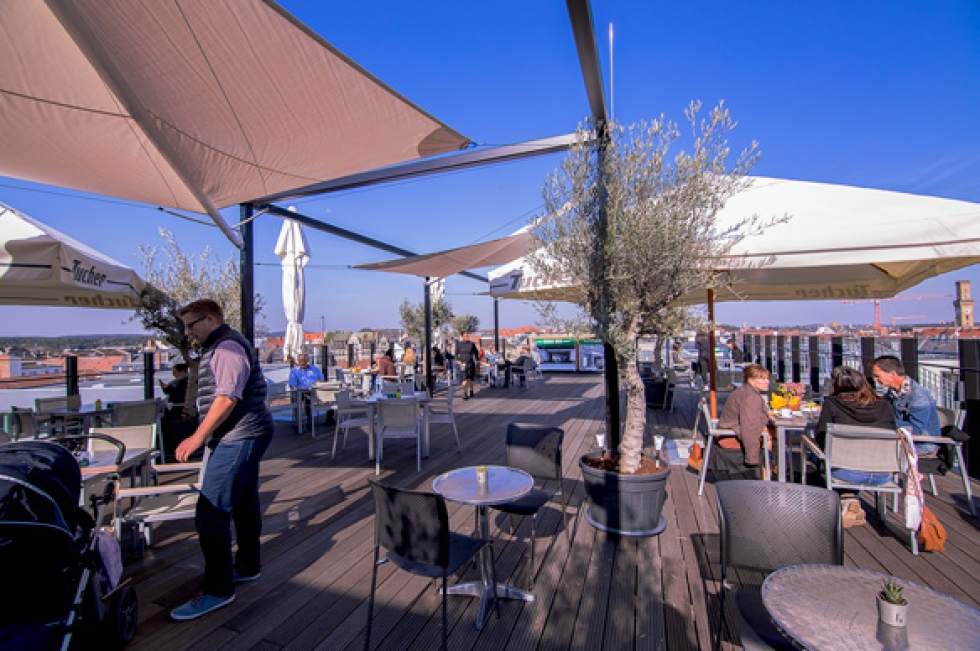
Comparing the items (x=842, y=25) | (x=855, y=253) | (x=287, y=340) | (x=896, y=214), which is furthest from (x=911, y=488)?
(x=287, y=340)

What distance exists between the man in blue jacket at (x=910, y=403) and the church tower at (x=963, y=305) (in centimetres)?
1349

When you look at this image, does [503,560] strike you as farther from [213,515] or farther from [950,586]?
[950,586]

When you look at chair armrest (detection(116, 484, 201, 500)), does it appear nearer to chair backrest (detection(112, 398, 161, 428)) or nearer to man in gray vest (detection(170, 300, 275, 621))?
man in gray vest (detection(170, 300, 275, 621))

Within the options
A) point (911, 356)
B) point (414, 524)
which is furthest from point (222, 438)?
point (911, 356)

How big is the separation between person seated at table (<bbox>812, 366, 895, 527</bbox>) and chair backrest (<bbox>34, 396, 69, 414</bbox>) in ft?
26.2

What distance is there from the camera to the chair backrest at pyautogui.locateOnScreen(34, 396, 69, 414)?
222 inches

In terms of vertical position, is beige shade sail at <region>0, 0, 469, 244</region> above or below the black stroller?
above

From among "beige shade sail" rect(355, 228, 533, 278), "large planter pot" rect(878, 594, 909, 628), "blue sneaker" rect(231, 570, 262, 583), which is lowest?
"blue sneaker" rect(231, 570, 262, 583)

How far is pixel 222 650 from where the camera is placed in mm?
2170

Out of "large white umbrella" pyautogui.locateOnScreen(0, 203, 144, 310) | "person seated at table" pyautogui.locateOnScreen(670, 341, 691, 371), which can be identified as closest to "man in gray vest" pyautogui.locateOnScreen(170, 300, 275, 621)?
"large white umbrella" pyautogui.locateOnScreen(0, 203, 144, 310)

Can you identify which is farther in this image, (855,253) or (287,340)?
(287,340)

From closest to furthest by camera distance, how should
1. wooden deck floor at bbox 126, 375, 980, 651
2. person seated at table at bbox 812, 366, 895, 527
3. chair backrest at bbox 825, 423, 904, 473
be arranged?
1. wooden deck floor at bbox 126, 375, 980, 651
2. chair backrest at bbox 825, 423, 904, 473
3. person seated at table at bbox 812, 366, 895, 527

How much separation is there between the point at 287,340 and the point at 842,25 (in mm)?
10074

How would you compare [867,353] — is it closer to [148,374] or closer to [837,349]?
[837,349]
